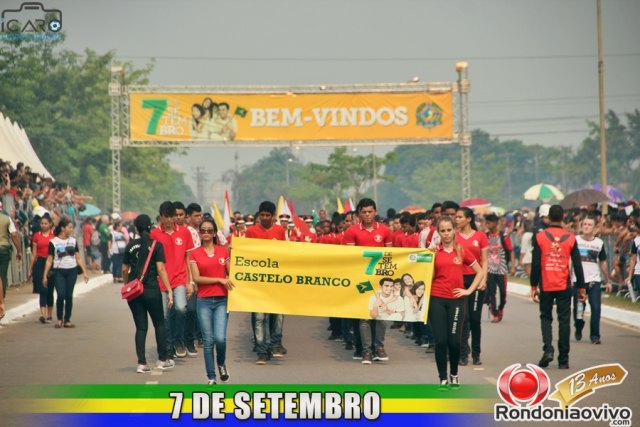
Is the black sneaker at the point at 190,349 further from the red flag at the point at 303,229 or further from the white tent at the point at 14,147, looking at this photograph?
the white tent at the point at 14,147

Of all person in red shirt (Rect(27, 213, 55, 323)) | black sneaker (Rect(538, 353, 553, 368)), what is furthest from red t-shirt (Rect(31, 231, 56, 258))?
black sneaker (Rect(538, 353, 553, 368))

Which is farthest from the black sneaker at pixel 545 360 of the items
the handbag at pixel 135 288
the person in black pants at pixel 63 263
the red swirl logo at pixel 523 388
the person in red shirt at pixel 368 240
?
the person in black pants at pixel 63 263

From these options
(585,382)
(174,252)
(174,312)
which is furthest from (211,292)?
(585,382)

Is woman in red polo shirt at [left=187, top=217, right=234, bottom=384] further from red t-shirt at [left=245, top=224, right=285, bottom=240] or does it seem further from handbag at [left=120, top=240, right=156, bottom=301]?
red t-shirt at [left=245, top=224, right=285, bottom=240]

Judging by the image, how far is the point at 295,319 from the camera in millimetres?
24000

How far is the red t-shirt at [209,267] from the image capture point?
1327cm

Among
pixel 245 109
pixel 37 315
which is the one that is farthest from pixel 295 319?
pixel 245 109

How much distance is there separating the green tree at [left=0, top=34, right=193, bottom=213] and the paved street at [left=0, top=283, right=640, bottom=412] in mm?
47513

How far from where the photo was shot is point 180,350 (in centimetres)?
1645

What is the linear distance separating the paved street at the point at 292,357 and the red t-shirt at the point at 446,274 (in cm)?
134

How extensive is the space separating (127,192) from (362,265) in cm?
8480

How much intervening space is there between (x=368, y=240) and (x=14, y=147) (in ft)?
98.9

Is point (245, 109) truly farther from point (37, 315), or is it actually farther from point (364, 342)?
point (364, 342)

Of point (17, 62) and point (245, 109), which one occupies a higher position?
point (17, 62)
